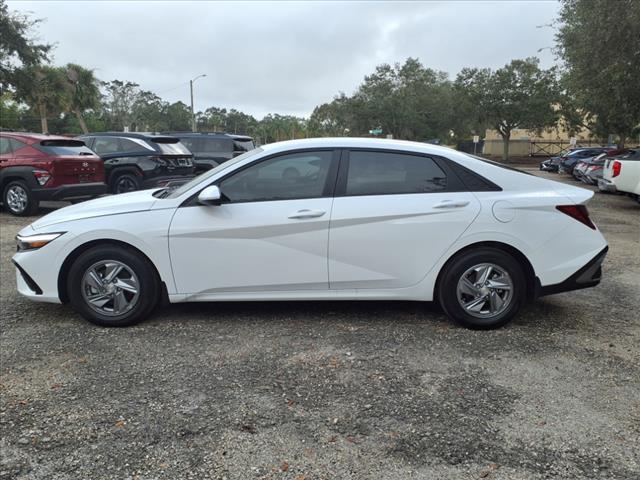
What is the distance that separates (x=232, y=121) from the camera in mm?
98812

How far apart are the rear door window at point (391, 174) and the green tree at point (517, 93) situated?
42.4 m

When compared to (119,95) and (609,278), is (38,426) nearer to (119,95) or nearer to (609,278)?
(609,278)

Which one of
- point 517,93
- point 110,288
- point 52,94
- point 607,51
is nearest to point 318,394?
point 110,288

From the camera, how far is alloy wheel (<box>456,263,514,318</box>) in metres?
4.21

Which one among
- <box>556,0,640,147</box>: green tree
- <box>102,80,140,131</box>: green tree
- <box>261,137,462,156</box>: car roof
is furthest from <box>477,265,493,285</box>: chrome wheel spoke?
<box>102,80,140,131</box>: green tree

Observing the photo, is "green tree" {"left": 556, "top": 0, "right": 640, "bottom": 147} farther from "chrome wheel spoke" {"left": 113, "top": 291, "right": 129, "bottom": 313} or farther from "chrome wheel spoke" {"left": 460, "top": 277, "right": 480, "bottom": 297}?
"chrome wheel spoke" {"left": 113, "top": 291, "right": 129, "bottom": 313}

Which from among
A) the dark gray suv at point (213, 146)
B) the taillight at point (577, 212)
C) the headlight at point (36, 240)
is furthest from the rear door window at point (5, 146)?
the taillight at point (577, 212)

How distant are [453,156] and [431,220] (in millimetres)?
625

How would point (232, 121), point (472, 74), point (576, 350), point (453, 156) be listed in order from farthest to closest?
point (232, 121) → point (472, 74) → point (453, 156) → point (576, 350)

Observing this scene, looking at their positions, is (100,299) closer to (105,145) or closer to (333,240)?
(333,240)

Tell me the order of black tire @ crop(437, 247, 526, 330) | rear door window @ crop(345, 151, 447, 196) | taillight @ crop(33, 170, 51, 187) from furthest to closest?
taillight @ crop(33, 170, 51, 187) → rear door window @ crop(345, 151, 447, 196) → black tire @ crop(437, 247, 526, 330)

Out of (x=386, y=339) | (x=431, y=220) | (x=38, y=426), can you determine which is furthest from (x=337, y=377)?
(x=38, y=426)

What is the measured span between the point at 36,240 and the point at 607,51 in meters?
15.2

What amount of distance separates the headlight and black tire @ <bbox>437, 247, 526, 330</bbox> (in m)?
3.15
